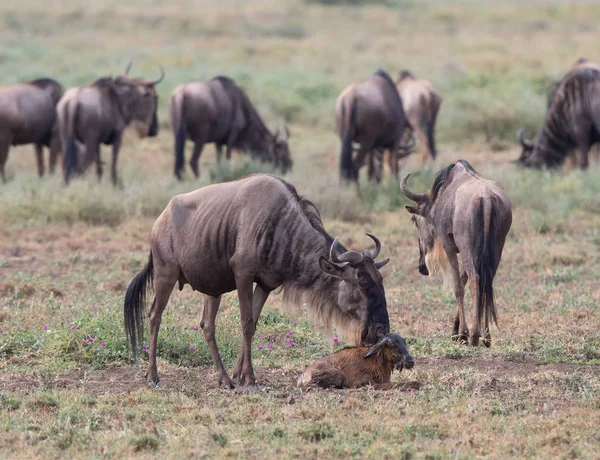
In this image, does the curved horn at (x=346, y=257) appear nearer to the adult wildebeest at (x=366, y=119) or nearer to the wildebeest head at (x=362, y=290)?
the wildebeest head at (x=362, y=290)

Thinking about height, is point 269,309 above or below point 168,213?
below

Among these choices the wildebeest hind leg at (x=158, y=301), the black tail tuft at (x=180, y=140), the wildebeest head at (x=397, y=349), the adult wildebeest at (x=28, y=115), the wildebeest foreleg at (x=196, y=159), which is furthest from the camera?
the wildebeest foreleg at (x=196, y=159)

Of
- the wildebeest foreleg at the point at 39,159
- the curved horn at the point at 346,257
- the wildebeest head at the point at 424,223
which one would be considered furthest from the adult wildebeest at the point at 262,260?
the wildebeest foreleg at the point at 39,159

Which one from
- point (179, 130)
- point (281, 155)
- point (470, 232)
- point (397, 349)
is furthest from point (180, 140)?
point (397, 349)

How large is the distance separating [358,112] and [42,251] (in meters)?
5.22

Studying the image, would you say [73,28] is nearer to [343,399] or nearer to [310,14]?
[310,14]

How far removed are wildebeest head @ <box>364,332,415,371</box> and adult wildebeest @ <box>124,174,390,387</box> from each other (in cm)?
12

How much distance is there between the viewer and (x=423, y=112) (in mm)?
17531

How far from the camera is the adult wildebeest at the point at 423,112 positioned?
57.4 feet

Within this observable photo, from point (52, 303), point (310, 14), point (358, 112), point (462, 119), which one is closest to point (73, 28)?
point (310, 14)

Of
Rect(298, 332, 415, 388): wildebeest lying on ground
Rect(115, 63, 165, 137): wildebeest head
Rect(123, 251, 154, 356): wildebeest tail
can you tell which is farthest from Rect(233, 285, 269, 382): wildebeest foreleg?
Rect(115, 63, 165, 137): wildebeest head

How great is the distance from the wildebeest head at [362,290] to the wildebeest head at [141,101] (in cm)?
1030

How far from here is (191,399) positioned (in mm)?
6090

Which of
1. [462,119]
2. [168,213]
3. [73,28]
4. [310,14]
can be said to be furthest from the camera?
[310,14]
